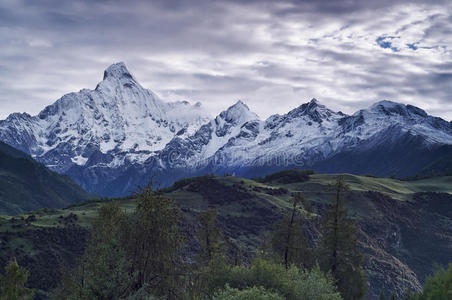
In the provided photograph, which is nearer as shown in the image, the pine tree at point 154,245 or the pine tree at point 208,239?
the pine tree at point 154,245

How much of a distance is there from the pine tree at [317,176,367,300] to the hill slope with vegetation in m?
9.76

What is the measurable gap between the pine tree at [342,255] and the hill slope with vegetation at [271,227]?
9763 mm

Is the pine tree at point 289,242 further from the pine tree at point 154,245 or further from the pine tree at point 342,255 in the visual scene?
the pine tree at point 154,245

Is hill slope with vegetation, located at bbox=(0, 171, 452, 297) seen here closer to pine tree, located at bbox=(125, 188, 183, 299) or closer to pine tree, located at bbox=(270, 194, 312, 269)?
pine tree, located at bbox=(270, 194, 312, 269)

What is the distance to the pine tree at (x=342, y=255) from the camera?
6228 centimetres

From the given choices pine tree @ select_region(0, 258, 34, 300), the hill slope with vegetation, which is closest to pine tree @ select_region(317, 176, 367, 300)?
the hill slope with vegetation

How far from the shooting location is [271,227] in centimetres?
14275

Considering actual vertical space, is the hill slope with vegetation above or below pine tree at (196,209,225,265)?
below

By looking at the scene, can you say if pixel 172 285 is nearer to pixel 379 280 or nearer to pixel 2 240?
pixel 2 240

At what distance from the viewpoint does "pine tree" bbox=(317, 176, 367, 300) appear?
204ft

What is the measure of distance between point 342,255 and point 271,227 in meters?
80.8

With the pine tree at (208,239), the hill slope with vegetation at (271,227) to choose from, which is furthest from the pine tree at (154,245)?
the hill slope with vegetation at (271,227)

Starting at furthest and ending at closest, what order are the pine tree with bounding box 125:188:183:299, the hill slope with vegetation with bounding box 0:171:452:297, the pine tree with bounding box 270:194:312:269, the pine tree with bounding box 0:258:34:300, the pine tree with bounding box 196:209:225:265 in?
the hill slope with vegetation with bounding box 0:171:452:297, the pine tree with bounding box 196:209:225:265, the pine tree with bounding box 270:194:312:269, the pine tree with bounding box 0:258:34:300, the pine tree with bounding box 125:188:183:299

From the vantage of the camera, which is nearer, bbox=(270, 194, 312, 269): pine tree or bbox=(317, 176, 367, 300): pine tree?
bbox=(317, 176, 367, 300): pine tree
